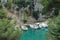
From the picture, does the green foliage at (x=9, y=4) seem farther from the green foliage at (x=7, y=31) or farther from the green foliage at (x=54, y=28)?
the green foliage at (x=54, y=28)

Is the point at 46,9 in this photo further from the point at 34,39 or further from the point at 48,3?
the point at 34,39

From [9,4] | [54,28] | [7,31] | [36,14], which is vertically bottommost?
[36,14]

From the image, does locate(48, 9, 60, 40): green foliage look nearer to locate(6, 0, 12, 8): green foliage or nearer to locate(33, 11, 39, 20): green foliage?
locate(6, 0, 12, 8): green foliage

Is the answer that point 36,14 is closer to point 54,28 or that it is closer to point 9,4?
point 9,4

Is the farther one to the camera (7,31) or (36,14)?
(36,14)

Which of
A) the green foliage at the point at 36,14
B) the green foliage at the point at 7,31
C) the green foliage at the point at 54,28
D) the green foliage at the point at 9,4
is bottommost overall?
the green foliage at the point at 36,14

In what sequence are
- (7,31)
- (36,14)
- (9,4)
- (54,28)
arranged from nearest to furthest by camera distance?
(54,28)
(7,31)
(9,4)
(36,14)

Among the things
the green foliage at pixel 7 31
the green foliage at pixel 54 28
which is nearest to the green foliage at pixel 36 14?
the green foliage at pixel 7 31

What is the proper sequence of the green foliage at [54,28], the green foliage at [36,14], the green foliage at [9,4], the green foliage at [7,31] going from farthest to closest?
the green foliage at [36,14], the green foliage at [9,4], the green foliage at [7,31], the green foliage at [54,28]

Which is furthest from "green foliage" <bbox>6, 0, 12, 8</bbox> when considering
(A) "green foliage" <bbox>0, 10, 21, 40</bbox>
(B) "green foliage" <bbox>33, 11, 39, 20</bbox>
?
(A) "green foliage" <bbox>0, 10, 21, 40</bbox>

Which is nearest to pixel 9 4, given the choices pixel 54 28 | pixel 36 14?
pixel 36 14

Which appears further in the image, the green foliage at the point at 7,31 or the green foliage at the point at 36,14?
the green foliage at the point at 36,14

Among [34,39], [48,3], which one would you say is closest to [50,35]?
[48,3]
